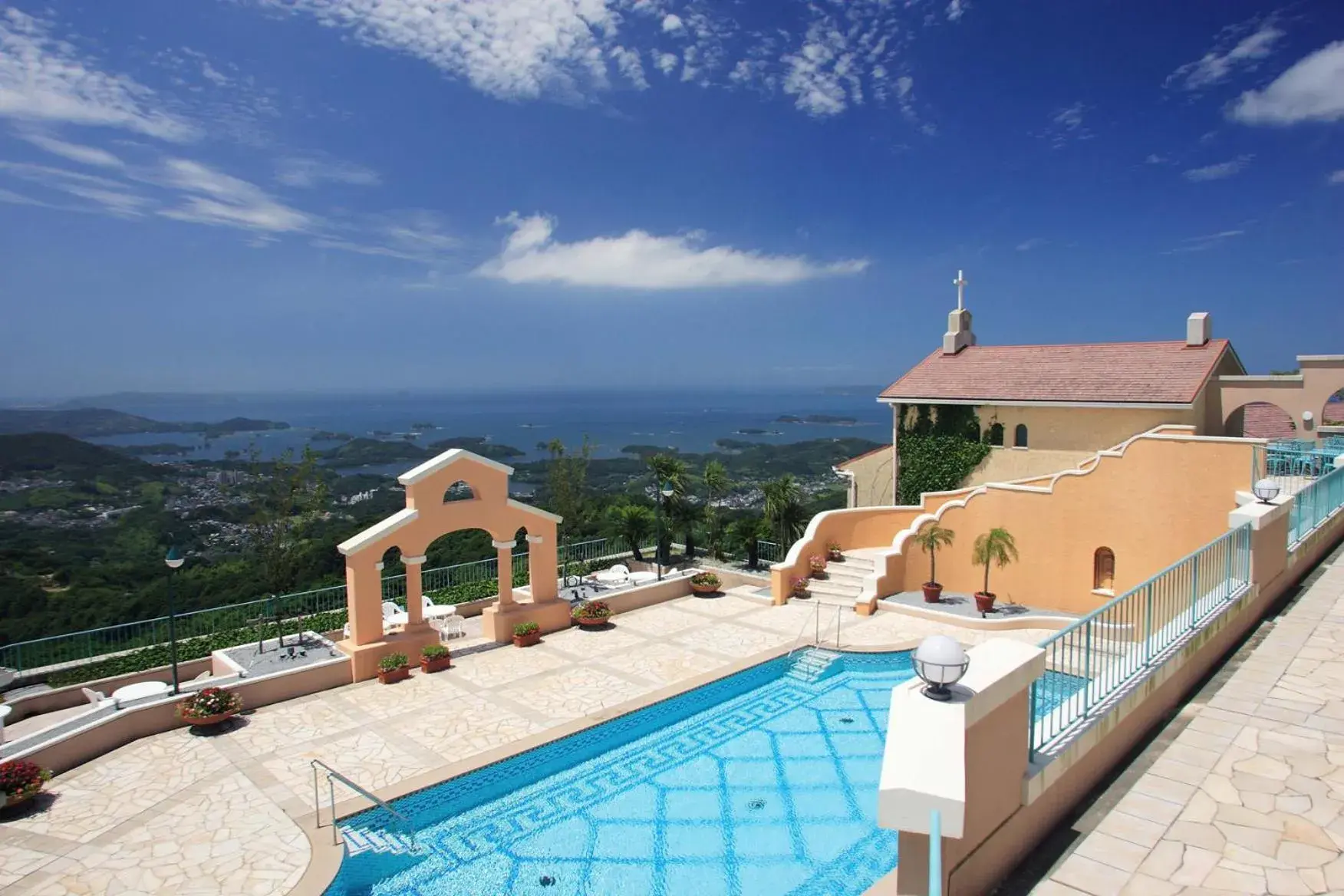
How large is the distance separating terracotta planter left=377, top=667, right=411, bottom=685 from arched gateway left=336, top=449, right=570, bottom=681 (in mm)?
358

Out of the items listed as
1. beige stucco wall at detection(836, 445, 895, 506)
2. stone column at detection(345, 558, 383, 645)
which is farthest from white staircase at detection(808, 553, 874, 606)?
stone column at detection(345, 558, 383, 645)

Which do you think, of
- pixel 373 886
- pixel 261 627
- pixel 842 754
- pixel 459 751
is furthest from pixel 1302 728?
pixel 261 627

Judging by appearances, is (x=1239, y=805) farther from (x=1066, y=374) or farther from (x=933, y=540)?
(x=1066, y=374)

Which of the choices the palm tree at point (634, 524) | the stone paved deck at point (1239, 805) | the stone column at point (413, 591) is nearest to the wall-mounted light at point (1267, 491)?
the stone paved deck at point (1239, 805)

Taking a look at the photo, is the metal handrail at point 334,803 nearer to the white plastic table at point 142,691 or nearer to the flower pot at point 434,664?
the flower pot at point 434,664

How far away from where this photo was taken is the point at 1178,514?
1816 centimetres

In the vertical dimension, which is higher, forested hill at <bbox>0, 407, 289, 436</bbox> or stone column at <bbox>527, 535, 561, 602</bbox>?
forested hill at <bbox>0, 407, 289, 436</bbox>

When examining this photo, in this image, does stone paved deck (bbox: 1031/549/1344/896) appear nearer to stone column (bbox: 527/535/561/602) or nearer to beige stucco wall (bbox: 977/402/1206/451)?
stone column (bbox: 527/535/561/602)

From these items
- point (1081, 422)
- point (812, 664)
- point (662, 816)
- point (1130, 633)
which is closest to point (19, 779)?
point (662, 816)

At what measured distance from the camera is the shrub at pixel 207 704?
12914mm

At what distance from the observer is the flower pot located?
623 inches

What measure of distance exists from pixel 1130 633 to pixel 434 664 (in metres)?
13.0

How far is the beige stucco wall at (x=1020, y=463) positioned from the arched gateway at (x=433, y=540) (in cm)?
1561

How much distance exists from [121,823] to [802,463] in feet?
223
